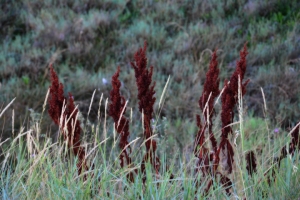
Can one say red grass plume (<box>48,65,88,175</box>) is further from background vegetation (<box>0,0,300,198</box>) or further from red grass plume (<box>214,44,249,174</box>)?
background vegetation (<box>0,0,300,198</box>)

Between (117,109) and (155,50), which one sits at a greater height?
(117,109)

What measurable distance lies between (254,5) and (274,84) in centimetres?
183

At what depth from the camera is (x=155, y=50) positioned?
22.0 feet

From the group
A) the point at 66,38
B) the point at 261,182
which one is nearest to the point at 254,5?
the point at 66,38

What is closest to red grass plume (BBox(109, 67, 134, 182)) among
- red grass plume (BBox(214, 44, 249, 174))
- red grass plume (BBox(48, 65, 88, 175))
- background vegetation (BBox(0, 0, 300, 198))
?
red grass plume (BBox(48, 65, 88, 175))

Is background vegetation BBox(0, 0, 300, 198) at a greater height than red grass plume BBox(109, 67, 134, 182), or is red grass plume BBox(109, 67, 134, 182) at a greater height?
red grass plume BBox(109, 67, 134, 182)

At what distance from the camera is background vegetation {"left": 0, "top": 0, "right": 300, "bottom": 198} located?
18.0 feet

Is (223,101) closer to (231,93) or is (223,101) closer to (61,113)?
(231,93)

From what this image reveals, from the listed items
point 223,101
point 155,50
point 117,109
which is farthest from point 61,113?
point 155,50

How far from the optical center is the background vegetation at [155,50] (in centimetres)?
550

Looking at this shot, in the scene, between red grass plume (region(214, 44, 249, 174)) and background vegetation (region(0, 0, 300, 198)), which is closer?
red grass plume (region(214, 44, 249, 174))

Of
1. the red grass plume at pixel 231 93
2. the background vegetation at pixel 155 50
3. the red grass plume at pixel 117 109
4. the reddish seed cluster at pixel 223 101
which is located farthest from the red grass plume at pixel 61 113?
the background vegetation at pixel 155 50

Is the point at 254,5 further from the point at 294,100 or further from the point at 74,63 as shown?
the point at 74,63

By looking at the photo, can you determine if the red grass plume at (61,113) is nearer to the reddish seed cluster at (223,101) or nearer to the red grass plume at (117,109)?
the red grass plume at (117,109)
